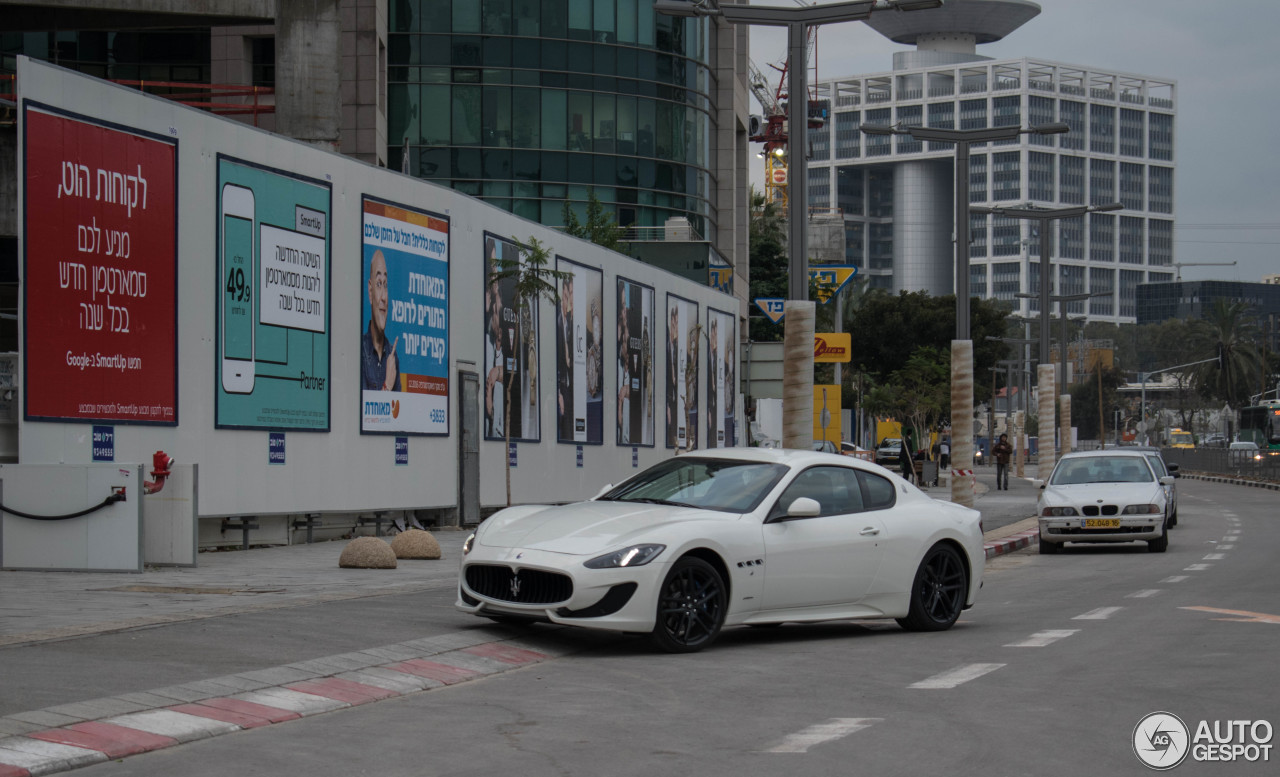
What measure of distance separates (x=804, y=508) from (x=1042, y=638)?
2148mm

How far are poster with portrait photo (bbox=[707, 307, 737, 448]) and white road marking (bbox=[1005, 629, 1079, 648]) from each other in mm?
29182

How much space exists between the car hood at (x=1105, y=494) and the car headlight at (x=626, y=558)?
13.4 metres

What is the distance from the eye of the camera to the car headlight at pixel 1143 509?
854 inches

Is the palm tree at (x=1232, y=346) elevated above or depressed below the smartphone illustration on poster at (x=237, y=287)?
above

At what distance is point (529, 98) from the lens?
53.2 meters

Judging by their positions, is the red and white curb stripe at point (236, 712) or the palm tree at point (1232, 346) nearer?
the red and white curb stripe at point (236, 712)

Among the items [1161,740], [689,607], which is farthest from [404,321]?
[1161,740]

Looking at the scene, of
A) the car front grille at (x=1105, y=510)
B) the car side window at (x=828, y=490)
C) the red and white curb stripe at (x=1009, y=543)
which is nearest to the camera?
the car side window at (x=828, y=490)

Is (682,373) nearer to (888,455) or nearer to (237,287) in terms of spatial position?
(237,287)

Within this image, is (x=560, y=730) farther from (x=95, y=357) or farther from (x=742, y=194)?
(x=742, y=194)

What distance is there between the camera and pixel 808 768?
254 inches

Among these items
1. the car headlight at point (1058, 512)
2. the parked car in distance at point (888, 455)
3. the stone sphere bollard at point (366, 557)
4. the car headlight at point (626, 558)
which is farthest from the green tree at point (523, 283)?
the parked car in distance at point (888, 455)

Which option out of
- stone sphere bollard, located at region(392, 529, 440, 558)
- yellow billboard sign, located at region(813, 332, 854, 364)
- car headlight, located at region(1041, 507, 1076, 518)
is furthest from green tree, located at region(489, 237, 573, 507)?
yellow billboard sign, located at region(813, 332, 854, 364)

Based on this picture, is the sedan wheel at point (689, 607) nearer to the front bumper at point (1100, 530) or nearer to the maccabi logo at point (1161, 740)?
the maccabi logo at point (1161, 740)
